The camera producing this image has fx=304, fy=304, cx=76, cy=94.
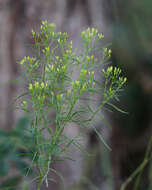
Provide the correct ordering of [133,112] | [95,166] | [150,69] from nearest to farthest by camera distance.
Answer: [95,166]
[150,69]
[133,112]

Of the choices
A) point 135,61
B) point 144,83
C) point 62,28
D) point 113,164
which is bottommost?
point 113,164

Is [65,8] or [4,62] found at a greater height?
[65,8]

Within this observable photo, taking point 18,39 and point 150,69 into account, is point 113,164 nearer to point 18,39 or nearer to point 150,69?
point 150,69

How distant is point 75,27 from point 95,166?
0.98 m

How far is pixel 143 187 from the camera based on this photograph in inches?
53.1

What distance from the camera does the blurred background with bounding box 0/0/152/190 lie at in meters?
2.03

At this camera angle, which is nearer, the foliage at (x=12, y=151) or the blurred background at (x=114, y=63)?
the foliage at (x=12, y=151)

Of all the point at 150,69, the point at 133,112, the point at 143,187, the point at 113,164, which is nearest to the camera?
the point at 143,187

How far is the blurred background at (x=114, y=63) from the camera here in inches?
79.8

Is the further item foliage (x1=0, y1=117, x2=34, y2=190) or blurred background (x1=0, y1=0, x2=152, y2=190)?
blurred background (x1=0, y1=0, x2=152, y2=190)

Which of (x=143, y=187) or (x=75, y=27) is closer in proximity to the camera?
(x=143, y=187)

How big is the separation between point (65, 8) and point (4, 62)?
22.8 inches

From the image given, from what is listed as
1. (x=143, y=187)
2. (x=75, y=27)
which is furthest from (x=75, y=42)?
(x=143, y=187)

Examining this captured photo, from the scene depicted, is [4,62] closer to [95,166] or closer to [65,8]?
[65,8]
